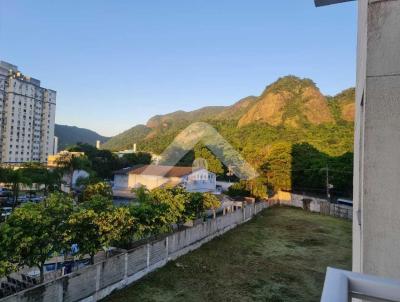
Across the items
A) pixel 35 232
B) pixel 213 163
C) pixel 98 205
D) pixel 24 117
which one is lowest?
pixel 35 232

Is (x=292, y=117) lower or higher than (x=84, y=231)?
higher

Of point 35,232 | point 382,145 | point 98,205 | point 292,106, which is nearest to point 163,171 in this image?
point 98,205

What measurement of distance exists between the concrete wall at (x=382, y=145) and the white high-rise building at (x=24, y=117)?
82.8 m

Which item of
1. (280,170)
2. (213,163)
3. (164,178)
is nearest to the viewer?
(280,170)

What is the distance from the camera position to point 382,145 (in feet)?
8.83

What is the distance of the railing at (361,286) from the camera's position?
1.31 m

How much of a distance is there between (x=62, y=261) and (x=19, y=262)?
13.5ft

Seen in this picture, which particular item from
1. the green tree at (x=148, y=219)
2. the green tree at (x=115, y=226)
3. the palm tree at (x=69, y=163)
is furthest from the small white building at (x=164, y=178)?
the green tree at (x=115, y=226)

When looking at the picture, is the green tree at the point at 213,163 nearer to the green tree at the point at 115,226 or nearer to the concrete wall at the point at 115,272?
the concrete wall at the point at 115,272

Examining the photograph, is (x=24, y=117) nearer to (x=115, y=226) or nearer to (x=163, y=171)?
(x=163, y=171)

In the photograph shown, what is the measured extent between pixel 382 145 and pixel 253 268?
32.4ft

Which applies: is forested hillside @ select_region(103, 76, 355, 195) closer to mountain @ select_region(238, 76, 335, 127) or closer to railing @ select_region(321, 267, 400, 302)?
mountain @ select_region(238, 76, 335, 127)

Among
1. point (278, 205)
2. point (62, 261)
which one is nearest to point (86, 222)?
point (62, 261)

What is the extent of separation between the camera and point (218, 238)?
624 inches
